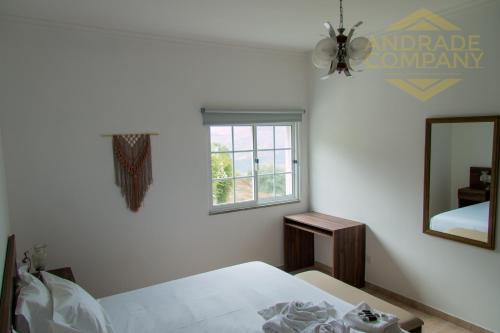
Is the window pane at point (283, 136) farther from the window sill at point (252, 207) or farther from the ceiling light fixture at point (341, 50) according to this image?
the ceiling light fixture at point (341, 50)

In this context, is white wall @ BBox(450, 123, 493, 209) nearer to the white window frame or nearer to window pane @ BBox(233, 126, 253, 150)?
the white window frame

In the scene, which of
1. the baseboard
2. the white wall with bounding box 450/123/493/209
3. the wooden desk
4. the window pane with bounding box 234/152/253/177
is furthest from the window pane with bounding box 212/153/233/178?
the white wall with bounding box 450/123/493/209

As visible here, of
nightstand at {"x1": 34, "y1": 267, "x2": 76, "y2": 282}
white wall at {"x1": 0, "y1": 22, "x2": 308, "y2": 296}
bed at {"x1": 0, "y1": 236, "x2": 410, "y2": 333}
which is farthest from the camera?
white wall at {"x1": 0, "y1": 22, "x2": 308, "y2": 296}

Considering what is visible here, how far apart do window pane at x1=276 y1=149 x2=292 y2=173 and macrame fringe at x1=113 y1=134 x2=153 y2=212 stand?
60.4 inches

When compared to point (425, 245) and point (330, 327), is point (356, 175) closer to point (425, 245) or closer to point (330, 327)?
point (425, 245)

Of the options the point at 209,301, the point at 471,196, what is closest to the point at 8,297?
the point at 209,301

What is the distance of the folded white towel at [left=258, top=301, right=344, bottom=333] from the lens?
1857 mm

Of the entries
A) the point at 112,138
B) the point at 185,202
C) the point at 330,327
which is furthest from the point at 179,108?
the point at 330,327

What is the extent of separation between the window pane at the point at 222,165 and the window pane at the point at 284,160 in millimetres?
641

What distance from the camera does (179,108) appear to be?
3.52m

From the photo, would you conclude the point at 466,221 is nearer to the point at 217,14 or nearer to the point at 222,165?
the point at 222,165

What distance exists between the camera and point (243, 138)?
13.0ft

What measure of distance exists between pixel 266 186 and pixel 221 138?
81 cm

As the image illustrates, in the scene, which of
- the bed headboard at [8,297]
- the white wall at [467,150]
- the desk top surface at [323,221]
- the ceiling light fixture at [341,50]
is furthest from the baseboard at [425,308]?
the bed headboard at [8,297]
